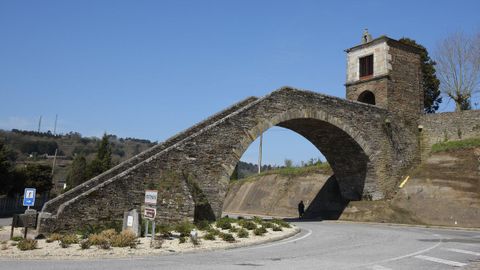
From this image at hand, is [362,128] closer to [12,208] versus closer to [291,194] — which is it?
[291,194]

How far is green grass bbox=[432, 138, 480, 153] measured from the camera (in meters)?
23.8

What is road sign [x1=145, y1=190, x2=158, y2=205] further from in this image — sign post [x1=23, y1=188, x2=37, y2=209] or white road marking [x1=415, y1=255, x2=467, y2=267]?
white road marking [x1=415, y1=255, x2=467, y2=267]

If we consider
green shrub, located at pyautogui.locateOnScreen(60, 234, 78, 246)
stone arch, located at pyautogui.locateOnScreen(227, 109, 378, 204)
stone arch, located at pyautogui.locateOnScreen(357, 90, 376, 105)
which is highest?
stone arch, located at pyautogui.locateOnScreen(357, 90, 376, 105)

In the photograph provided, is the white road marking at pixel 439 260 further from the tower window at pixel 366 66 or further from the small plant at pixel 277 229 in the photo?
the tower window at pixel 366 66

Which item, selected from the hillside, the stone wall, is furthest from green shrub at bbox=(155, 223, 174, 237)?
the hillside

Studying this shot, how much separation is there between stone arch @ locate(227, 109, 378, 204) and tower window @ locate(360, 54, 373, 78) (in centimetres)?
547

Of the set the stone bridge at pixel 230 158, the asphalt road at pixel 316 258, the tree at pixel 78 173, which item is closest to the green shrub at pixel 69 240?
the asphalt road at pixel 316 258

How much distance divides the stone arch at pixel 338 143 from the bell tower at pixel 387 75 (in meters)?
3.67

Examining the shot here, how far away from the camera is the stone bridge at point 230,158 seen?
1450cm

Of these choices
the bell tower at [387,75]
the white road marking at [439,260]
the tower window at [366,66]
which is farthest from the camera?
the tower window at [366,66]

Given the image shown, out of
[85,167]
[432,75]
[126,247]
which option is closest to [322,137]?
[126,247]

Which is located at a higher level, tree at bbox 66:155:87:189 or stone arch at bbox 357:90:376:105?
stone arch at bbox 357:90:376:105

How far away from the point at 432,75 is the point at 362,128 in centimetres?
1742

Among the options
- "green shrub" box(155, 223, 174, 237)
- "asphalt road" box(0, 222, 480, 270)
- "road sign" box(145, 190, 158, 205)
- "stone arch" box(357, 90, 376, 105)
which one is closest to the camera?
"asphalt road" box(0, 222, 480, 270)
